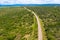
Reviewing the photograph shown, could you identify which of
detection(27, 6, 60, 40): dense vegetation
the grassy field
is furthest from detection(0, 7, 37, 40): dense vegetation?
detection(27, 6, 60, 40): dense vegetation

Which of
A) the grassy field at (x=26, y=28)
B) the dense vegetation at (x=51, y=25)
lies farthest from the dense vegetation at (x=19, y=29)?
the dense vegetation at (x=51, y=25)

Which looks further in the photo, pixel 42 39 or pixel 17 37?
pixel 17 37

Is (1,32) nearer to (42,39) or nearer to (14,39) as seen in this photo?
(14,39)

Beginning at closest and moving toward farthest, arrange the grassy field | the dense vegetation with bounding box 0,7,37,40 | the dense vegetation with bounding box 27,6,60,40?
the dense vegetation with bounding box 27,6,60,40 < the grassy field < the dense vegetation with bounding box 0,7,37,40

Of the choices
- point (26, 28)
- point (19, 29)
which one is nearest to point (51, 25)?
point (26, 28)

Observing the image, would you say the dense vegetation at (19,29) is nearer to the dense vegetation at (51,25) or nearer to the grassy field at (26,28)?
the grassy field at (26,28)

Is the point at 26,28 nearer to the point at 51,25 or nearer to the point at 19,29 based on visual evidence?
the point at 19,29

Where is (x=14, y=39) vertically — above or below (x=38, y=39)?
below

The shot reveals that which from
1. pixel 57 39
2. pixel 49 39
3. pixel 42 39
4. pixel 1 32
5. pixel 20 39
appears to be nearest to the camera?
pixel 42 39

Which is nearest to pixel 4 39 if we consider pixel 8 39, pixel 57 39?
pixel 8 39

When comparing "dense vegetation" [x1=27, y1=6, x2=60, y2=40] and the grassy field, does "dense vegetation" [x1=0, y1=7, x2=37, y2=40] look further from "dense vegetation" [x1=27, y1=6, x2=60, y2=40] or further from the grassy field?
"dense vegetation" [x1=27, y1=6, x2=60, y2=40]

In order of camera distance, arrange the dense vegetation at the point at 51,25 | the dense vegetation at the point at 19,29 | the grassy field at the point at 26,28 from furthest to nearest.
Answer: the dense vegetation at the point at 19,29
the grassy field at the point at 26,28
the dense vegetation at the point at 51,25
